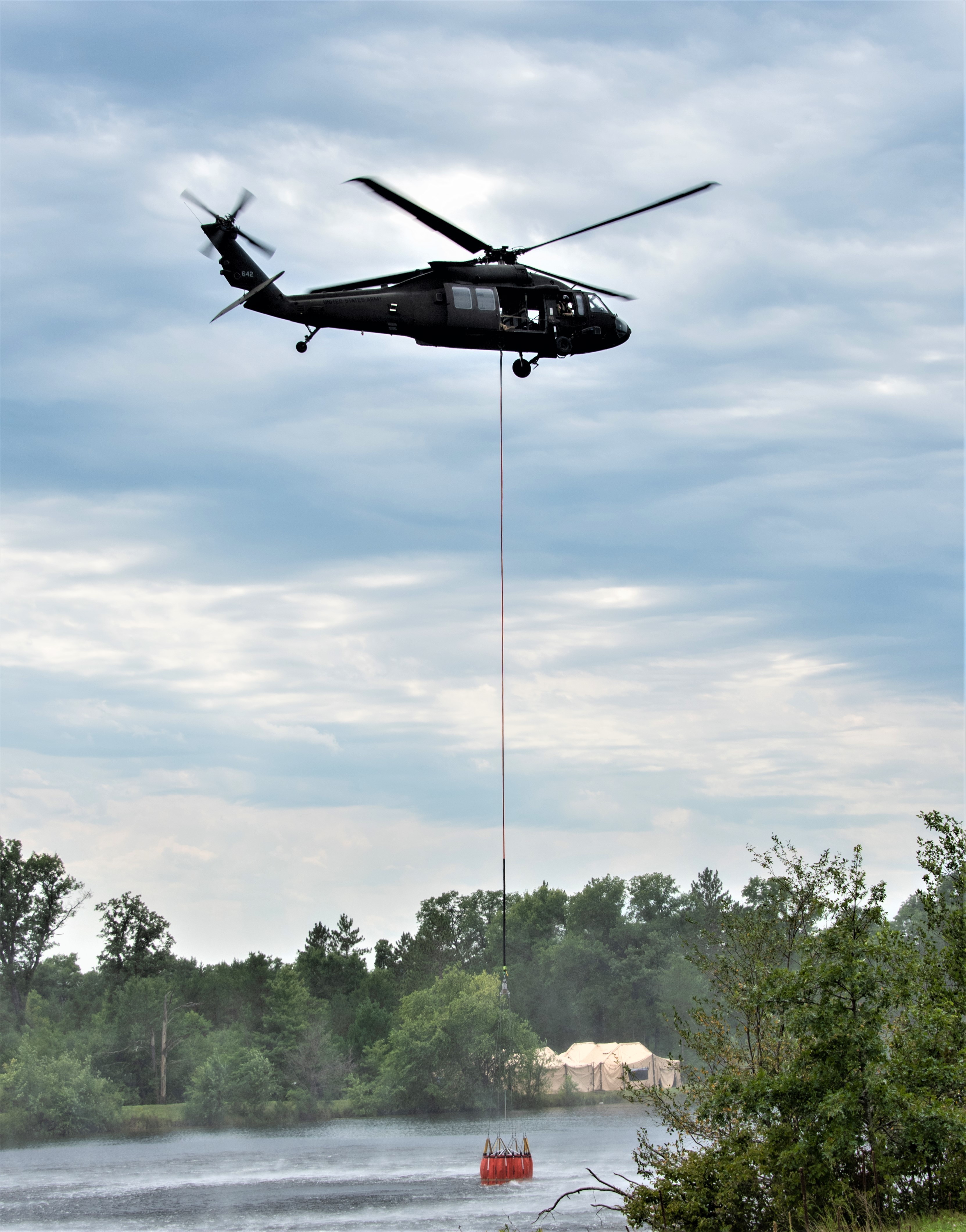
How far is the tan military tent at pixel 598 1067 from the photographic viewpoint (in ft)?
286

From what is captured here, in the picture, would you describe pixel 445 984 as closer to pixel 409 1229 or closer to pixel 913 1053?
pixel 409 1229

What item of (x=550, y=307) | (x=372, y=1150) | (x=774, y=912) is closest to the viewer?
(x=550, y=307)

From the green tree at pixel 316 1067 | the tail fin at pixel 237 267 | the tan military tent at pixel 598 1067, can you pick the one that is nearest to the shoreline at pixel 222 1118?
the tan military tent at pixel 598 1067

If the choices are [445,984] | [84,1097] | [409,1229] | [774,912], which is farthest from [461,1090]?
[774,912]

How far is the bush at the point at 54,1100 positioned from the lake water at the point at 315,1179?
9.81 feet

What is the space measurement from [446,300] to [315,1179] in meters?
46.2

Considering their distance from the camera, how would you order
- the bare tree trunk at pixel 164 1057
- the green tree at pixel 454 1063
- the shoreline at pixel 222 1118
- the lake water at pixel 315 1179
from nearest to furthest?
1. the lake water at pixel 315 1179
2. the shoreline at pixel 222 1118
3. the bare tree trunk at pixel 164 1057
4. the green tree at pixel 454 1063

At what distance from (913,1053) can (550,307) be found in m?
15.6

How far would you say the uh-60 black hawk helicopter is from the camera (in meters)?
24.2

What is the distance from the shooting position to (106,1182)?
58.3 meters

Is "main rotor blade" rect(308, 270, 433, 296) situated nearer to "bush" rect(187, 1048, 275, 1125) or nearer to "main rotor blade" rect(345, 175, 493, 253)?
"main rotor blade" rect(345, 175, 493, 253)

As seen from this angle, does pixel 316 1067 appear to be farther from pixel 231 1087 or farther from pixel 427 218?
pixel 427 218

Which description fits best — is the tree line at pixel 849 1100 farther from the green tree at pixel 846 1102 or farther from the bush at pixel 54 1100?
the bush at pixel 54 1100

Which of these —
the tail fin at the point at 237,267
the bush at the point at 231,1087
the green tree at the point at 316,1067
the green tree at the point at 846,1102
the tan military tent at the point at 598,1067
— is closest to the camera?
the green tree at the point at 846,1102
